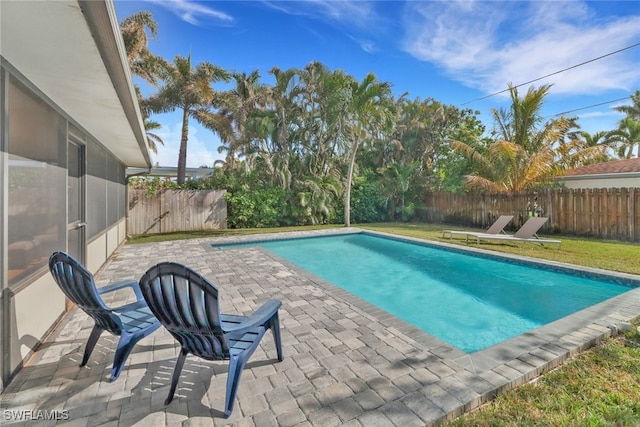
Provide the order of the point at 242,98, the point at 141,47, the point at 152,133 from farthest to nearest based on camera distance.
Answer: the point at 152,133, the point at 242,98, the point at 141,47

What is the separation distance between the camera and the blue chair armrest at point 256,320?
2.31 m

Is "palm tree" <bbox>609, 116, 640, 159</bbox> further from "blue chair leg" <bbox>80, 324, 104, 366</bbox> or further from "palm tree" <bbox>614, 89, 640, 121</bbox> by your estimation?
"blue chair leg" <bbox>80, 324, 104, 366</bbox>

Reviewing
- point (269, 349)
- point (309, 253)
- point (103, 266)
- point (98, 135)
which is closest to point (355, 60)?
point (309, 253)

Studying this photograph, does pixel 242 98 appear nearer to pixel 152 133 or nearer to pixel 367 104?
Answer: pixel 367 104

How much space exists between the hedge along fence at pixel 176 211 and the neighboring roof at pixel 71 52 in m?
9.49

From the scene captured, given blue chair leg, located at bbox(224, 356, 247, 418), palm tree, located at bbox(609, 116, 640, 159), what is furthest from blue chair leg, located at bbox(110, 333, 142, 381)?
palm tree, located at bbox(609, 116, 640, 159)

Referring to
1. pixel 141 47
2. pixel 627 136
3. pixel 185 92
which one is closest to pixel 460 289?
pixel 185 92

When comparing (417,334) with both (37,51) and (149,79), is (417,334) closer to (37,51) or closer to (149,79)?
(37,51)

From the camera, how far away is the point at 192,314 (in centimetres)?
205

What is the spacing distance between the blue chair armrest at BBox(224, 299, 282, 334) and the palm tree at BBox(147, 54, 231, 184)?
49.1 ft

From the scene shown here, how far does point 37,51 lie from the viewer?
246cm

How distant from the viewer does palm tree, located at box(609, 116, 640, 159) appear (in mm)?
23078

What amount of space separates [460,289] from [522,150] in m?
9.87

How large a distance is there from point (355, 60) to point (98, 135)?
44.7 ft
